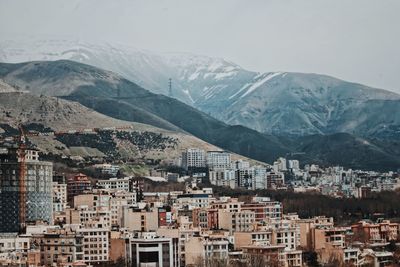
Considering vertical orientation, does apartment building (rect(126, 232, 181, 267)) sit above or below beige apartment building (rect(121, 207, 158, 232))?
below

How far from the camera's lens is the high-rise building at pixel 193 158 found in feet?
193

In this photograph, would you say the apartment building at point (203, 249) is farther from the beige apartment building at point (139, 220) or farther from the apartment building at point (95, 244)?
the beige apartment building at point (139, 220)

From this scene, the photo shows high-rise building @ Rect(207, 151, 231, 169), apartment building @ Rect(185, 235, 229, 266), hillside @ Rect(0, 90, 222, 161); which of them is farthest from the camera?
high-rise building @ Rect(207, 151, 231, 169)

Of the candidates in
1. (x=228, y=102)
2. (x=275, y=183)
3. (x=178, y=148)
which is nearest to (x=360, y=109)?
(x=228, y=102)

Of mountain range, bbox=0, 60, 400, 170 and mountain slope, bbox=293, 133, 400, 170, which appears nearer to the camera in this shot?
mountain slope, bbox=293, 133, 400, 170

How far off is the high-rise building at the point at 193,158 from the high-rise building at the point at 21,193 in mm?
25953

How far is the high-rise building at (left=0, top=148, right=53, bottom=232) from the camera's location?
30.9m

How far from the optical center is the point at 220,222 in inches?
1305

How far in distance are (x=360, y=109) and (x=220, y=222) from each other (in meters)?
88.7

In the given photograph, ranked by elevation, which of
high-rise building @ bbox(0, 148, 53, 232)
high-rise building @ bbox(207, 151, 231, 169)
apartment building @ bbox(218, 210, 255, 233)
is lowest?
apartment building @ bbox(218, 210, 255, 233)

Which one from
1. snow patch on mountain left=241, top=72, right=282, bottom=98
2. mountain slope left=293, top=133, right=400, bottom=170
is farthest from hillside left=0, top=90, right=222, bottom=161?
snow patch on mountain left=241, top=72, right=282, bottom=98

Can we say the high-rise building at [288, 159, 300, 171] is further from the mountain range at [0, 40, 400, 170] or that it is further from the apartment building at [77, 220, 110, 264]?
the apartment building at [77, 220, 110, 264]

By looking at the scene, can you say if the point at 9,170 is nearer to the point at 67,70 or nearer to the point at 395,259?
the point at 395,259

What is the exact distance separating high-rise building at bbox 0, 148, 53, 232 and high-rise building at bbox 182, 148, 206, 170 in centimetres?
2595
